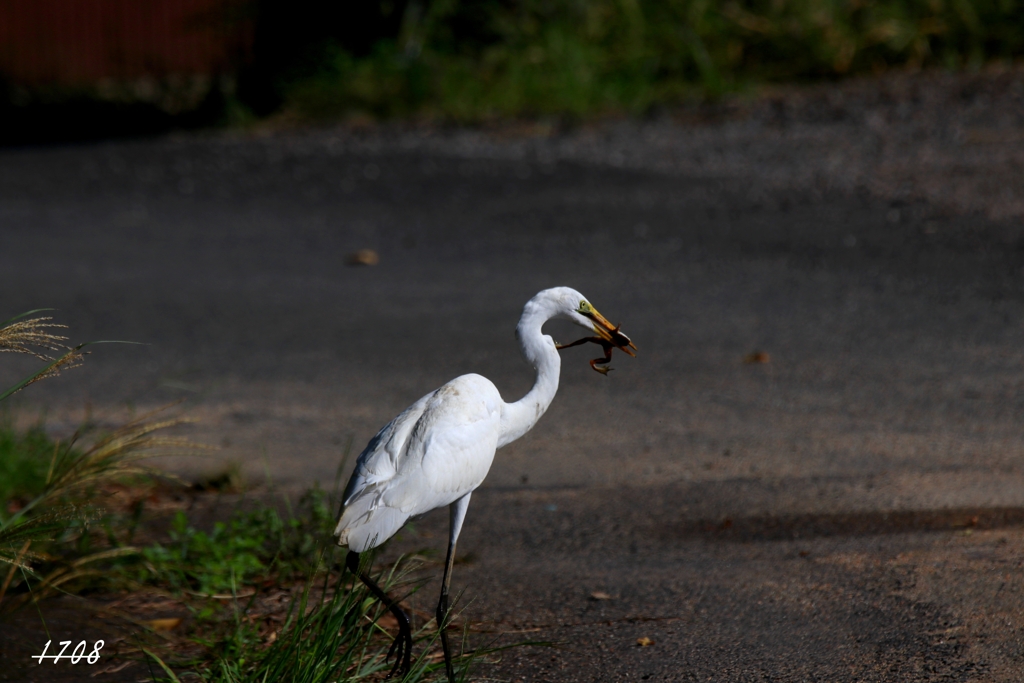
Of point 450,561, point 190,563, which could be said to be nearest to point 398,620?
point 450,561

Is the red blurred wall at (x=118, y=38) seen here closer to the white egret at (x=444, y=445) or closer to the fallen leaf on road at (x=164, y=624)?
the fallen leaf on road at (x=164, y=624)

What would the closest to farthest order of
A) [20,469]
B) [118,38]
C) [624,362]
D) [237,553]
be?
[237,553]
[20,469]
[624,362]
[118,38]

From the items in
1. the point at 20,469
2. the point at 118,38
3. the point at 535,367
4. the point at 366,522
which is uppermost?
the point at 535,367

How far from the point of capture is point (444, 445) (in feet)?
9.87

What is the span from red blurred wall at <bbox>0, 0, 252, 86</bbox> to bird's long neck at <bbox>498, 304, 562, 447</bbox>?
11.4m

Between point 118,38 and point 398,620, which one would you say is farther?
point 118,38

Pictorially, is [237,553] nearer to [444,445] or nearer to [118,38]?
[444,445]

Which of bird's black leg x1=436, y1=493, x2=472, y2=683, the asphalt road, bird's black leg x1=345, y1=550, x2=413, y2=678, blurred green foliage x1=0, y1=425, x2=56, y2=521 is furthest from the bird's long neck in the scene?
blurred green foliage x1=0, y1=425, x2=56, y2=521

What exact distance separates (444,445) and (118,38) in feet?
40.5

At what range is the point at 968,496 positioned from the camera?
4184mm

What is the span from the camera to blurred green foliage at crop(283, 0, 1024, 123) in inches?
442

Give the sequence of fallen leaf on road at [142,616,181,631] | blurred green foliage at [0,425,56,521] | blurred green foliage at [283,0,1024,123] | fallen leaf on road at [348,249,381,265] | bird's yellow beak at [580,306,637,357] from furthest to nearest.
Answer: blurred green foliage at [283,0,1024,123] → fallen leaf on road at [348,249,381,265] → blurred green foliage at [0,425,56,521] → fallen leaf on road at [142,616,181,631] → bird's yellow beak at [580,306,637,357]

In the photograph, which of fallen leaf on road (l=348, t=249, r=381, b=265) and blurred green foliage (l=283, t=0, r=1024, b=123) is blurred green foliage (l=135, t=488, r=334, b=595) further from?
blurred green foliage (l=283, t=0, r=1024, b=123)

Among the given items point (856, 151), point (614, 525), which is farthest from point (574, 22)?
point (614, 525)
